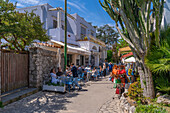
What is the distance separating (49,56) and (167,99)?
7016 mm

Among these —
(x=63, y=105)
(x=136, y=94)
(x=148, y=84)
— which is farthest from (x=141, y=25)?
(x=63, y=105)

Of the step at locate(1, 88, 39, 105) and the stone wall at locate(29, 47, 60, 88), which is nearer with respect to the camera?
the step at locate(1, 88, 39, 105)

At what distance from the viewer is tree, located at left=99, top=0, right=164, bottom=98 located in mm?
4868

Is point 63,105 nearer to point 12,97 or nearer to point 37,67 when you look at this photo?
point 12,97

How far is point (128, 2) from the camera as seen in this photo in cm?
526

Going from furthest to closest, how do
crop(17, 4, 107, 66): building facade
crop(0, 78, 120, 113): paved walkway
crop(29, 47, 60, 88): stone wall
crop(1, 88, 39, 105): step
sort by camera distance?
crop(17, 4, 107, 66): building facade, crop(29, 47, 60, 88): stone wall, crop(1, 88, 39, 105): step, crop(0, 78, 120, 113): paved walkway

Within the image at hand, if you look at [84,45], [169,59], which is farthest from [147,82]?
[84,45]

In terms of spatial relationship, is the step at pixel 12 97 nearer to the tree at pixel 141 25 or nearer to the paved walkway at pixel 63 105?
the paved walkway at pixel 63 105

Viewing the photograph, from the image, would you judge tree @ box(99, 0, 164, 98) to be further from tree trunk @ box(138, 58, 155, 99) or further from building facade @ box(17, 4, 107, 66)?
building facade @ box(17, 4, 107, 66)

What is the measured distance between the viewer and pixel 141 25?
502 cm

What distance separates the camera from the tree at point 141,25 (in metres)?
4.87

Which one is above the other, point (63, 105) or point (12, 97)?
point (12, 97)

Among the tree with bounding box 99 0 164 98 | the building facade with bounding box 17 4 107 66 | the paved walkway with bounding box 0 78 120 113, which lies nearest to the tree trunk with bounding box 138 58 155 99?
the tree with bounding box 99 0 164 98

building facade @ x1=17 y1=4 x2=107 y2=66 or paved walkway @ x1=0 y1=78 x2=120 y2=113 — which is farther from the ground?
building facade @ x1=17 y1=4 x2=107 y2=66
